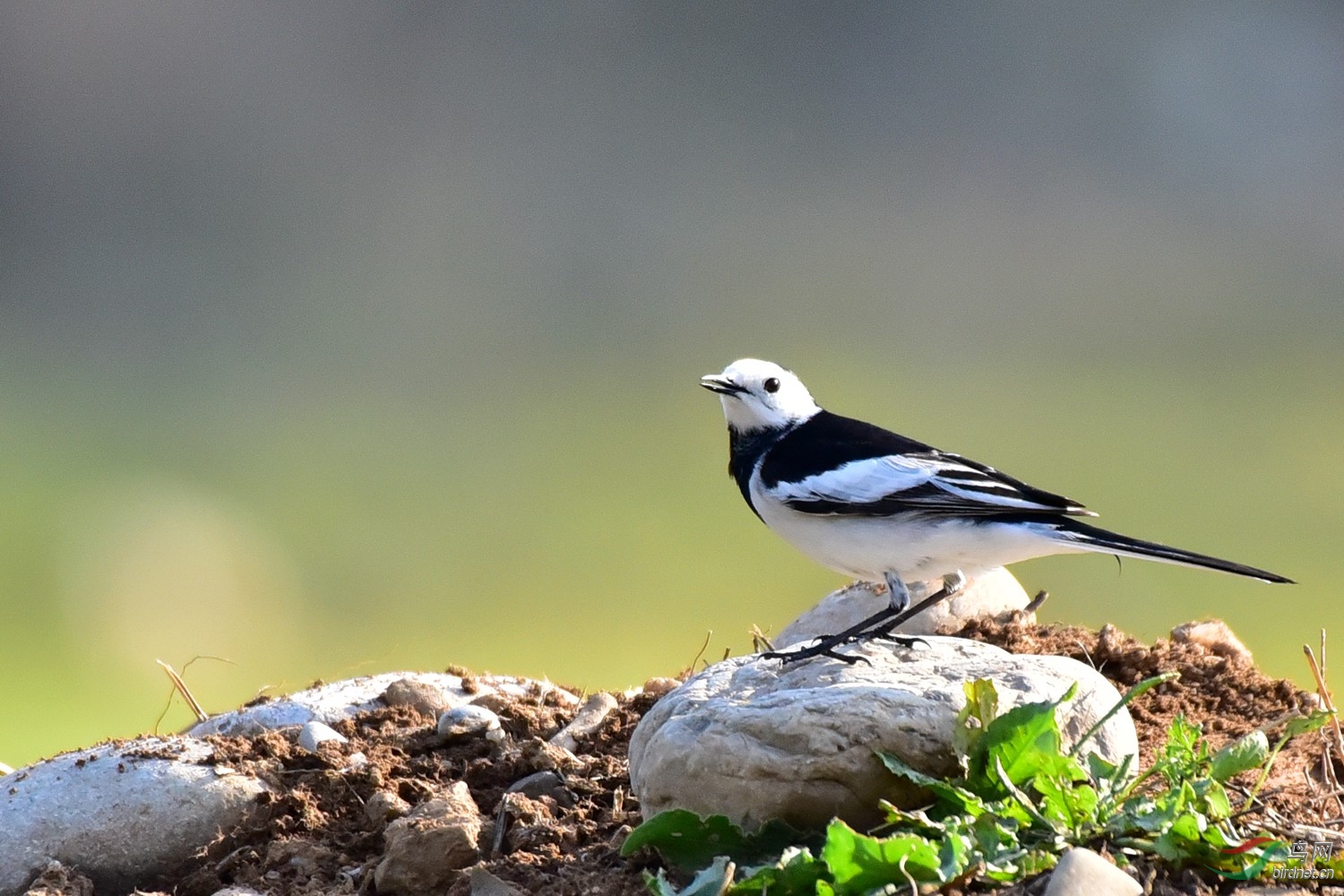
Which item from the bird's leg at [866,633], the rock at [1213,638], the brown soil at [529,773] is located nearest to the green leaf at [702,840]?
the brown soil at [529,773]

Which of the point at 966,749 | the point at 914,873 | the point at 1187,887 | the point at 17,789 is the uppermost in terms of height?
the point at 17,789

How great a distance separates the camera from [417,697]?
5891 mm

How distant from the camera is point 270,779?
16.3 feet

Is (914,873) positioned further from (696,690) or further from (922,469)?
(922,469)

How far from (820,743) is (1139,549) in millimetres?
1424

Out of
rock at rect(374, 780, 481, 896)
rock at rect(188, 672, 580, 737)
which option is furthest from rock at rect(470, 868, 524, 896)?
rock at rect(188, 672, 580, 737)

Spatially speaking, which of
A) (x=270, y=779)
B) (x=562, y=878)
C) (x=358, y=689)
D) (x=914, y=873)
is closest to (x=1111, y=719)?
(x=914, y=873)

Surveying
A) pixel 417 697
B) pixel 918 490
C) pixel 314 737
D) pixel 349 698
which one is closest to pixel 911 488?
pixel 918 490

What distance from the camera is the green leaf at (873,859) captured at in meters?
3.35

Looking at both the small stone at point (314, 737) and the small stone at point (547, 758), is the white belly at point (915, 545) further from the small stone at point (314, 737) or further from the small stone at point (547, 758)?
the small stone at point (314, 737)

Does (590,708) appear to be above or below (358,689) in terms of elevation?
below

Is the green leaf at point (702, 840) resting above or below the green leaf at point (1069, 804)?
above

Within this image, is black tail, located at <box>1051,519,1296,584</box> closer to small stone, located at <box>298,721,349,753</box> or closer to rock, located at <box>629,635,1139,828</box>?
rock, located at <box>629,635,1139,828</box>

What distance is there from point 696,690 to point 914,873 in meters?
1.16
